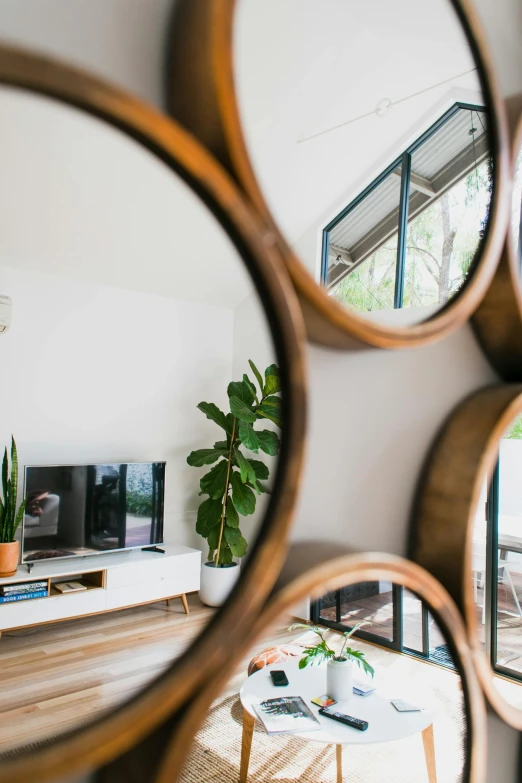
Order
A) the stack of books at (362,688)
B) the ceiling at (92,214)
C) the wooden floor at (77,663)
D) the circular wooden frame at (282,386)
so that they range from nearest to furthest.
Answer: the circular wooden frame at (282,386), the stack of books at (362,688), the wooden floor at (77,663), the ceiling at (92,214)

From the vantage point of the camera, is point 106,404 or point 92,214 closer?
point 92,214

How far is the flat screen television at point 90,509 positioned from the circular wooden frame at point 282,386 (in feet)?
10.5

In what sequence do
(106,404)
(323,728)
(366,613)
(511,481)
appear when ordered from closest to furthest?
(323,728), (511,481), (366,613), (106,404)

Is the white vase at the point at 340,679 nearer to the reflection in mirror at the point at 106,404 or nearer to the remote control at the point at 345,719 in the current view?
the remote control at the point at 345,719

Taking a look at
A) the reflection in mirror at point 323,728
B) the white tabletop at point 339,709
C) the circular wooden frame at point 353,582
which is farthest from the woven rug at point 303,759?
the circular wooden frame at point 353,582

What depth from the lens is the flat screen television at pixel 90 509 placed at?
10.3 feet

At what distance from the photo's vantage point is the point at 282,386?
0.79 feet

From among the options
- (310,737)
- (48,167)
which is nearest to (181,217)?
(48,167)

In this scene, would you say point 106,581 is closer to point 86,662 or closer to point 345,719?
point 86,662

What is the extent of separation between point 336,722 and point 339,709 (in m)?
0.09

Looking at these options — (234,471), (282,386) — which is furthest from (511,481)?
(282,386)

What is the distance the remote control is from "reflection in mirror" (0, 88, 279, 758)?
101 centimetres

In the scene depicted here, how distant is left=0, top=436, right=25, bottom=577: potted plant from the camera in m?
2.91

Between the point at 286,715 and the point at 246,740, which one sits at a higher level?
the point at 286,715
